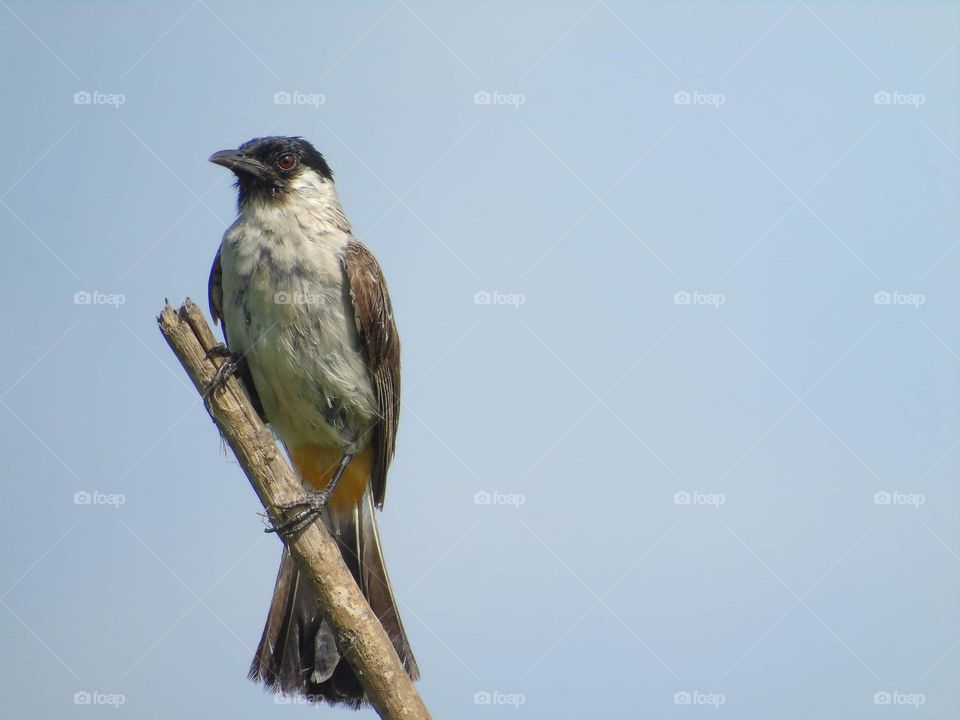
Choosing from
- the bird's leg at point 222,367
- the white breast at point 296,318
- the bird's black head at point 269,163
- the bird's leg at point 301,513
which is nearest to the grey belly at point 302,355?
the white breast at point 296,318

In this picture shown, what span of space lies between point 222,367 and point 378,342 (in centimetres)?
112

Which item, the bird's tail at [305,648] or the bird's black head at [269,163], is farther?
the bird's black head at [269,163]

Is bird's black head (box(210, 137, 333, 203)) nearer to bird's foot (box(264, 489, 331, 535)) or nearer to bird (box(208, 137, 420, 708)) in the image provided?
bird (box(208, 137, 420, 708))

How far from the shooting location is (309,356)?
566 cm

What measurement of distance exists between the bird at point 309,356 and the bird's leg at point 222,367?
1.6 inches

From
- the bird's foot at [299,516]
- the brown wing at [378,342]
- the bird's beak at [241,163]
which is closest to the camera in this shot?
the bird's foot at [299,516]

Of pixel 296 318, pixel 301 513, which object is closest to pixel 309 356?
pixel 296 318

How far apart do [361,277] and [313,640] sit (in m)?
2.03

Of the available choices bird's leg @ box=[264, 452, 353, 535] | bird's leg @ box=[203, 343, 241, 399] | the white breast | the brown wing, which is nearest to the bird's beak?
the white breast

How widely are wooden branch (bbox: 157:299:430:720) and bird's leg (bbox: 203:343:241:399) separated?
0.03 m

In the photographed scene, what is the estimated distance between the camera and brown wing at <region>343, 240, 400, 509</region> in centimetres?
576

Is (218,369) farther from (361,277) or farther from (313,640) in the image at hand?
(313,640)

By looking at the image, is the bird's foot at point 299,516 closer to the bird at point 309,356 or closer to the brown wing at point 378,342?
the bird at point 309,356

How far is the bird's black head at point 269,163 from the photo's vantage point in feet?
19.7
